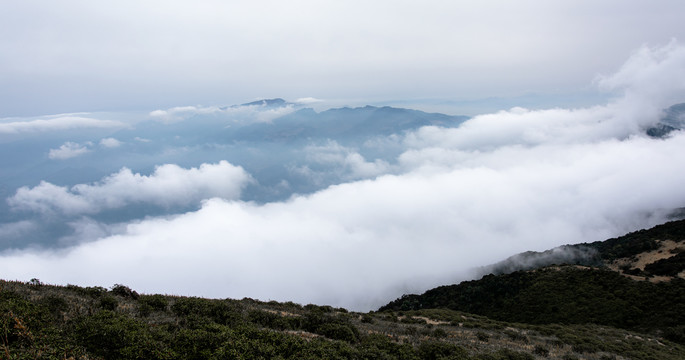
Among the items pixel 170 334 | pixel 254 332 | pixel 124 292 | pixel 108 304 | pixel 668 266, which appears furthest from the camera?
pixel 668 266

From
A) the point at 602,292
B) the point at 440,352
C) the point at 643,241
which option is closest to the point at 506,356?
the point at 440,352

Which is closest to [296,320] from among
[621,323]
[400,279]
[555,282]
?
[621,323]

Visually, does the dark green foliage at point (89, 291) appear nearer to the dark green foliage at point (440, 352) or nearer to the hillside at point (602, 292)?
the dark green foliage at point (440, 352)

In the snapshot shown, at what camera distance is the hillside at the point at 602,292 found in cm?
3259

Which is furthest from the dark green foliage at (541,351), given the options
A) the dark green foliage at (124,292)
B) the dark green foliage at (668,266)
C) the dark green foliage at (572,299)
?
the dark green foliage at (668,266)

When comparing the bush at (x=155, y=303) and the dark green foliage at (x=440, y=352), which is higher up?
the bush at (x=155, y=303)

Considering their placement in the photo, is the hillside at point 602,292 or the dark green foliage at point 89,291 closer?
the dark green foliage at point 89,291

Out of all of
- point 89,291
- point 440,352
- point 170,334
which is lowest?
point 440,352

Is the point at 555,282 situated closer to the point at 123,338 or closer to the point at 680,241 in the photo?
the point at 680,241

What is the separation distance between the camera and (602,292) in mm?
38062

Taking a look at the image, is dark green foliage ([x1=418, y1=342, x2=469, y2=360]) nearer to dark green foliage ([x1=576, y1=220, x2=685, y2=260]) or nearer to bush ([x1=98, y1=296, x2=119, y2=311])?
bush ([x1=98, y1=296, x2=119, y2=311])

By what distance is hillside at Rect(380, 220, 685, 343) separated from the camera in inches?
1283

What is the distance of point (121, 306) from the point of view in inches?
472

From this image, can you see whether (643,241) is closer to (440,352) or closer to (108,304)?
(440,352)
